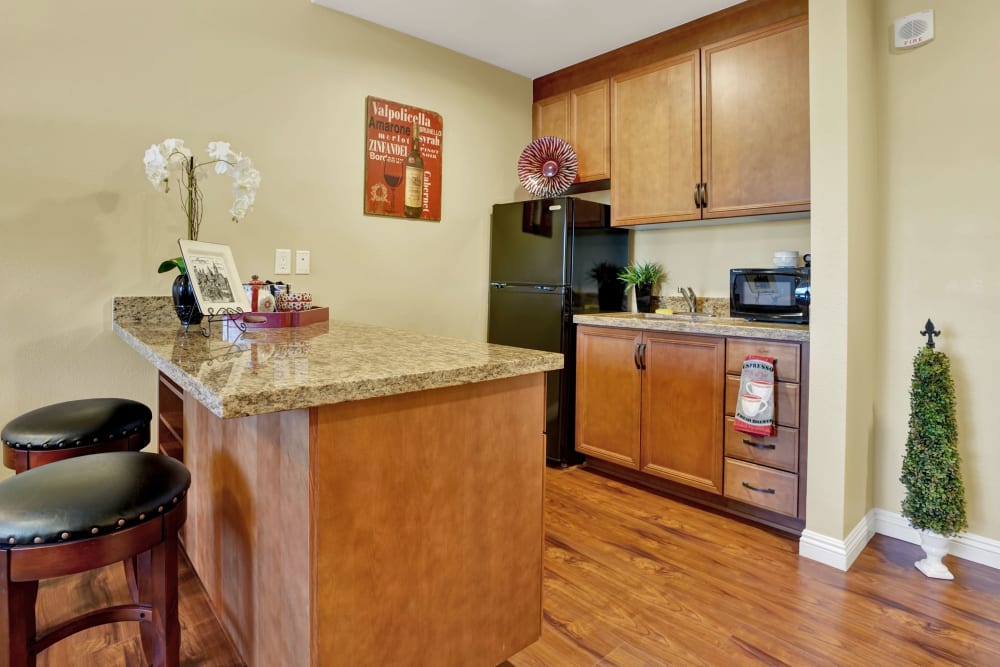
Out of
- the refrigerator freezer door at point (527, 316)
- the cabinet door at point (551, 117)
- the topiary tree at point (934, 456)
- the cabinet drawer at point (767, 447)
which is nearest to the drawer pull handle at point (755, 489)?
the cabinet drawer at point (767, 447)

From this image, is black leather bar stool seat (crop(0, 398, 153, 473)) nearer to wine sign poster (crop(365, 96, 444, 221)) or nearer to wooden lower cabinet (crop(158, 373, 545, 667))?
wooden lower cabinet (crop(158, 373, 545, 667))

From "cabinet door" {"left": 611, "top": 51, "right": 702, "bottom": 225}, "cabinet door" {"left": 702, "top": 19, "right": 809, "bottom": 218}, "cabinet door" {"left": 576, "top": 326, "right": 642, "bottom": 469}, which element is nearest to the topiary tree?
"cabinet door" {"left": 702, "top": 19, "right": 809, "bottom": 218}

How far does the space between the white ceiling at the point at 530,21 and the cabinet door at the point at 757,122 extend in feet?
0.98

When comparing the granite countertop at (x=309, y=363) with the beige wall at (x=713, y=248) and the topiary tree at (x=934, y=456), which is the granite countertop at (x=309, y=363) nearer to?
the topiary tree at (x=934, y=456)

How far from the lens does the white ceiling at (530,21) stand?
268 cm

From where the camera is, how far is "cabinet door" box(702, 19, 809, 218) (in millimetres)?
2447

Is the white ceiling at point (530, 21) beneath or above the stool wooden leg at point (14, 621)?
above

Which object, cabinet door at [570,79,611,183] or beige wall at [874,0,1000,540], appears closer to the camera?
beige wall at [874,0,1000,540]

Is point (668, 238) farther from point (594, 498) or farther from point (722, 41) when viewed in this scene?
point (594, 498)

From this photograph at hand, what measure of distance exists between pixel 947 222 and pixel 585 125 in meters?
1.92

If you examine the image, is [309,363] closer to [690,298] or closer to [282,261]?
[282,261]

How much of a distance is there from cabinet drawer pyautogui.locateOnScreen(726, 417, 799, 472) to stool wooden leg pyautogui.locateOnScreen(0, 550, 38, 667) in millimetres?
2396

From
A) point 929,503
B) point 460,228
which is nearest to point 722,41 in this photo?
point 460,228

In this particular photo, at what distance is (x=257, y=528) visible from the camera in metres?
1.21
